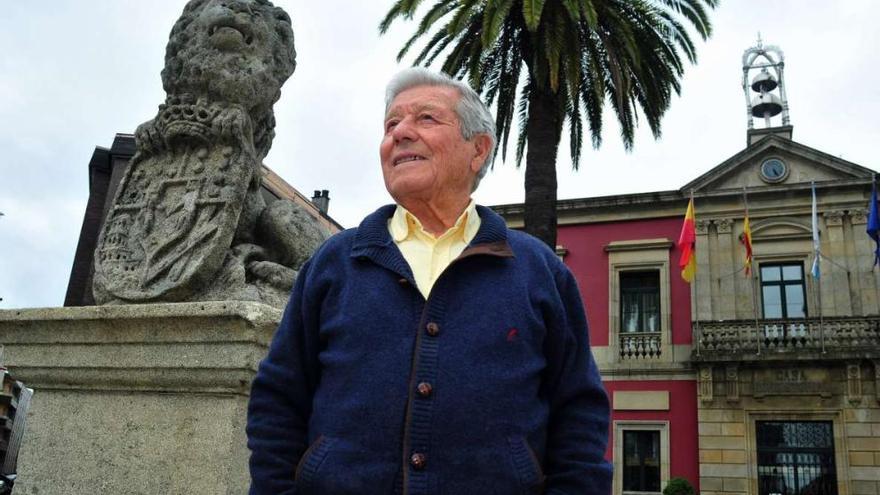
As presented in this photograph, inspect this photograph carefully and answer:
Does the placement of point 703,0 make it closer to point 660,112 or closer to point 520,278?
point 660,112

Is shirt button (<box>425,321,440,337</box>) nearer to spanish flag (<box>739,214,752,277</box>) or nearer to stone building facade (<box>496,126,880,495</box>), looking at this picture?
spanish flag (<box>739,214,752,277</box>)

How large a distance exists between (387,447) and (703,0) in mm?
15645

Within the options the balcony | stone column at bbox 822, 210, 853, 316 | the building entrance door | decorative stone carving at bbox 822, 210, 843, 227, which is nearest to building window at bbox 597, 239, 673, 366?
the balcony

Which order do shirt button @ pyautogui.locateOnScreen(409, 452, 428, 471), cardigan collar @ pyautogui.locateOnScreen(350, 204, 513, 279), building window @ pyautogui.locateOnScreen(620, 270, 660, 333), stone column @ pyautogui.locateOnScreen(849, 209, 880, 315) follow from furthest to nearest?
building window @ pyautogui.locateOnScreen(620, 270, 660, 333)
stone column @ pyautogui.locateOnScreen(849, 209, 880, 315)
cardigan collar @ pyautogui.locateOnScreen(350, 204, 513, 279)
shirt button @ pyautogui.locateOnScreen(409, 452, 428, 471)

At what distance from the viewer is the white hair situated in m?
2.06

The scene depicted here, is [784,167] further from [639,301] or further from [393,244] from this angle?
[393,244]

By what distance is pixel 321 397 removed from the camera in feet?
5.84

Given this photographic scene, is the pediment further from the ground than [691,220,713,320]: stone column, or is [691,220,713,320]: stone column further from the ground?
the pediment

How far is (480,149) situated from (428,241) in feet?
1.07

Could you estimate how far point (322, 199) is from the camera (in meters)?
29.7

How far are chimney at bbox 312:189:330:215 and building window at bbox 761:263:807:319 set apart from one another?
641 inches

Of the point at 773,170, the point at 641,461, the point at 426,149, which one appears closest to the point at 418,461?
the point at 426,149

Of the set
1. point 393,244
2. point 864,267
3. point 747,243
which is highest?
point 747,243

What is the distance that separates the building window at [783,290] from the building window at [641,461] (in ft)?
15.3
